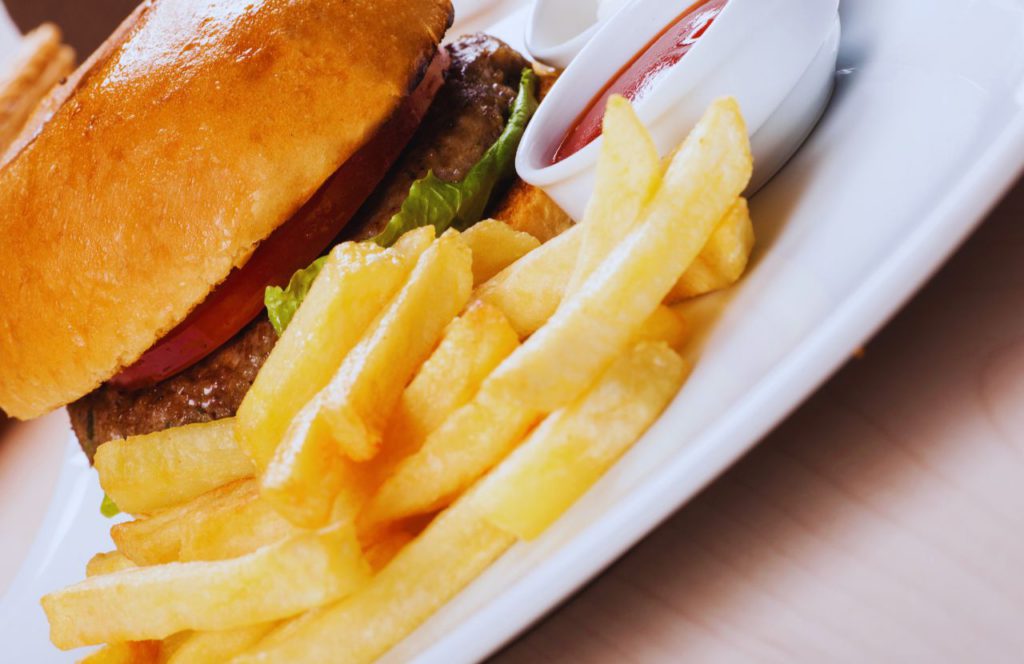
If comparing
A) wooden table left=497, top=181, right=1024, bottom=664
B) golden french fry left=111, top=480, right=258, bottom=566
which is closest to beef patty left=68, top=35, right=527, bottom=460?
golden french fry left=111, top=480, right=258, bottom=566

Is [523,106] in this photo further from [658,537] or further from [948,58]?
[658,537]

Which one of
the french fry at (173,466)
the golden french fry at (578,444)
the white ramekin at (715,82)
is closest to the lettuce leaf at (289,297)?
the french fry at (173,466)

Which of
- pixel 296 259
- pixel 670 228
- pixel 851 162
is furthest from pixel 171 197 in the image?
pixel 851 162

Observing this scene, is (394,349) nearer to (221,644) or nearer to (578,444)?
(578,444)

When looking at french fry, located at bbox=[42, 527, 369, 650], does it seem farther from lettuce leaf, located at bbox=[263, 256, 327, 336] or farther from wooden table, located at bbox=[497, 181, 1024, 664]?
lettuce leaf, located at bbox=[263, 256, 327, 336]

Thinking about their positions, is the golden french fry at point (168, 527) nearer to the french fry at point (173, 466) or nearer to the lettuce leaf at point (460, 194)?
the french fry at point (173, 466)

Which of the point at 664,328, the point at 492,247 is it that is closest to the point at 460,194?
the point at 492,247
